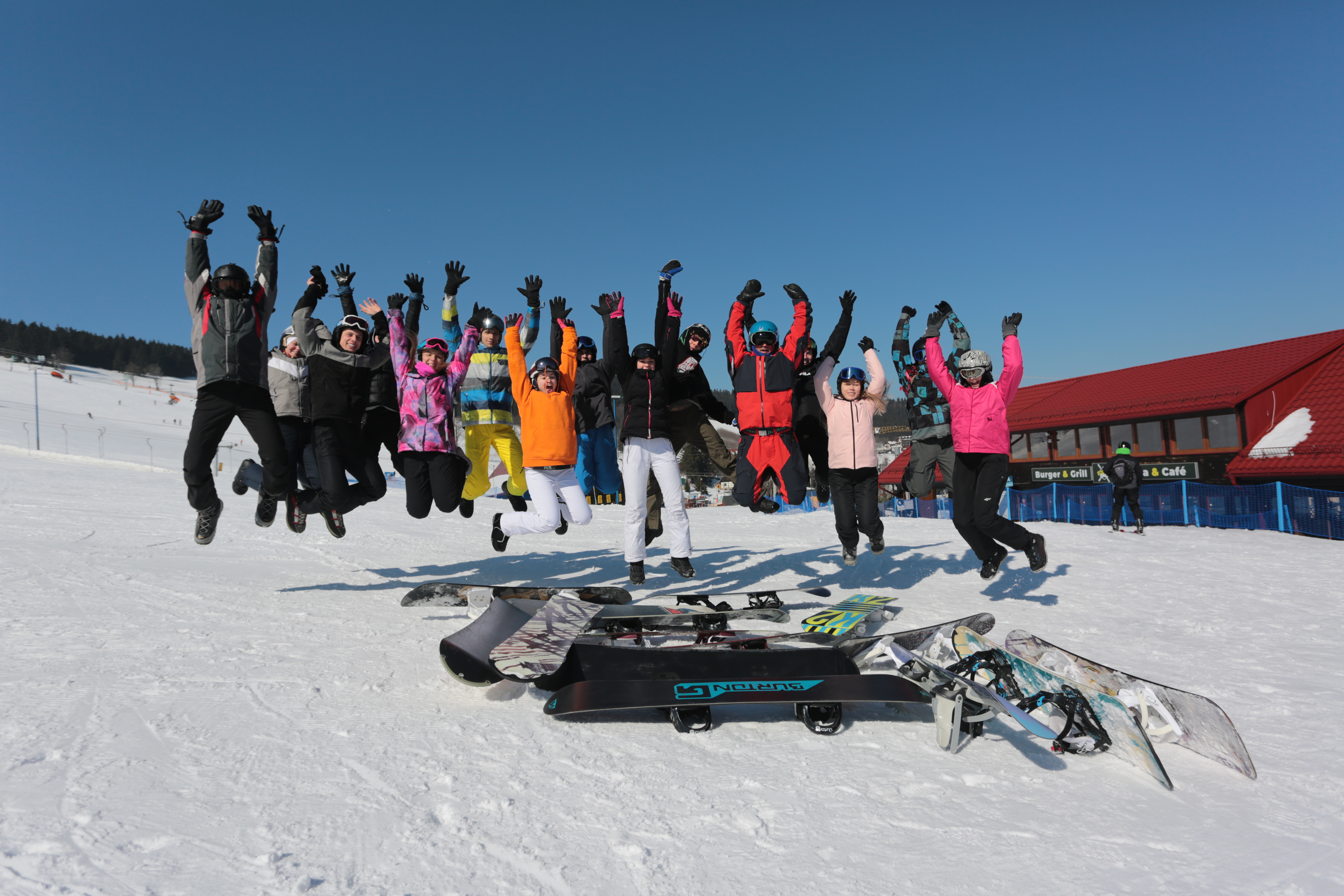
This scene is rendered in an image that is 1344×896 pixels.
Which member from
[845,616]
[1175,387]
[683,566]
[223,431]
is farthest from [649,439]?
[1175,387]

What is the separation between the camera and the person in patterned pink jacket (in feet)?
21.5

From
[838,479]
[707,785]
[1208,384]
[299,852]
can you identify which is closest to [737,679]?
[707,785]

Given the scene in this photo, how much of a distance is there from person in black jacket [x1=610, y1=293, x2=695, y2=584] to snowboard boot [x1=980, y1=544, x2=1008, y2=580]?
2753mm

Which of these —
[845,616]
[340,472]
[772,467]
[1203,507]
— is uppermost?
[340,472]

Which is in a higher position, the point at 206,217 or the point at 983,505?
the point at 206,217

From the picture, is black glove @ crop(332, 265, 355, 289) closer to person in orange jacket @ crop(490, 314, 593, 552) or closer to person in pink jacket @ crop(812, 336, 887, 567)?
person in orange jacket @ crop(490, 314, 593, 552)

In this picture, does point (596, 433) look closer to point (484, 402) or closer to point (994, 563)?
point (484, 402)

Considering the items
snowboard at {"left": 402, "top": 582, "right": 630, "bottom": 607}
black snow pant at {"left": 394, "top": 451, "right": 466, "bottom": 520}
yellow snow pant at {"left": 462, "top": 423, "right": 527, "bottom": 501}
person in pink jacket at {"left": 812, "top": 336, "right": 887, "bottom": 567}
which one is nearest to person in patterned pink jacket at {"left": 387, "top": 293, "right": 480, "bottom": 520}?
black snow pant at {"left": 394, "top": 451, "right": 466, "bottom": 520}

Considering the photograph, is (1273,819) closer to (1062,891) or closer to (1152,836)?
(1152,836)

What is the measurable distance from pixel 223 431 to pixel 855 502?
567cm

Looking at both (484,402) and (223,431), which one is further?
(484,402)

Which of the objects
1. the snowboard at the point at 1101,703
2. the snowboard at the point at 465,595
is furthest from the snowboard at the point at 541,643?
the snowboard at the point at 1101,703

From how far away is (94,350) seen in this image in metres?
107

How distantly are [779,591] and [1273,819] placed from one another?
386 cm
